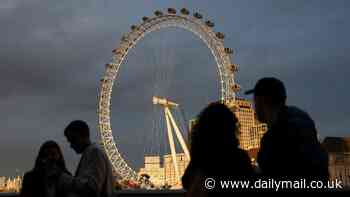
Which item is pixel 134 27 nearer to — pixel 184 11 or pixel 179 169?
pixel 184 11

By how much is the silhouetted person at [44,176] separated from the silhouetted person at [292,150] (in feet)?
5.53

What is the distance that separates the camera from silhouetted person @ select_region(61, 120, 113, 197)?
371 centimetres

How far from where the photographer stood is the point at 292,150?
294 cm

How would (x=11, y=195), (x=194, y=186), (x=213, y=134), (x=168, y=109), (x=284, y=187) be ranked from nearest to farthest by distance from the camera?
(x=194, y=186), (x=213, y=134), (x=284, y=187), (x=11, y=195), (x=168, y=109)

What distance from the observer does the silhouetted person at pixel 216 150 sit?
2613mm

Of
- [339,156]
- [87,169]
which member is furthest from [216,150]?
[339,156]

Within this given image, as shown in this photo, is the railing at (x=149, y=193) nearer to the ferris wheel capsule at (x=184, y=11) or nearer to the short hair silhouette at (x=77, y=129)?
the short hair silhouette at (x=77, y=129)

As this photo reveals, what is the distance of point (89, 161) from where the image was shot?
3.82 metres

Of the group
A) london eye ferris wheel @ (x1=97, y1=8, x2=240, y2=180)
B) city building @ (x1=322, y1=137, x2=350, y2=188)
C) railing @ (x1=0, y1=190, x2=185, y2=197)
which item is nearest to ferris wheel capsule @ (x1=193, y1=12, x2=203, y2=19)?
london eye ferris wheel @ (x1=97, y1=8, x2=240, y2=180)

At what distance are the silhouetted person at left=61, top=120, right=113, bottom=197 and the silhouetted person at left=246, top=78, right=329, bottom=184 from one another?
138 cm

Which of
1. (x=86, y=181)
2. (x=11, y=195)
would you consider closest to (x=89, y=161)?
(x=86, y=181)

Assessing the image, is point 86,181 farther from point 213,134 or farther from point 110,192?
point 213,134

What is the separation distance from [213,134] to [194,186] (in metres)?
0.33

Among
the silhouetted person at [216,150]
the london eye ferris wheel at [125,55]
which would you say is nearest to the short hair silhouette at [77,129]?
the silhouetted person at [216,150]
